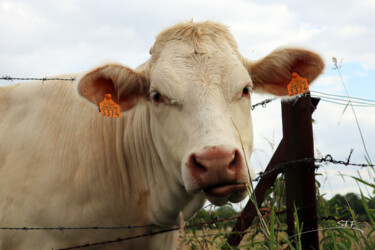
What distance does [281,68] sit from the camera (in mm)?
4109

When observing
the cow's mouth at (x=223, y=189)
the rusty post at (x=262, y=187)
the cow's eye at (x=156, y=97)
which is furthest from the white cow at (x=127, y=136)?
the rusty post at (x=262, y=187)

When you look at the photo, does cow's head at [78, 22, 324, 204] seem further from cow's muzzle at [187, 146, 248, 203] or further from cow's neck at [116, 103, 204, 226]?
cow's neck at [116, 103, 204, 226]

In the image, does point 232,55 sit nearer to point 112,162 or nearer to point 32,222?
point 112,162

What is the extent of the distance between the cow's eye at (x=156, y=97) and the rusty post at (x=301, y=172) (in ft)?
4.25

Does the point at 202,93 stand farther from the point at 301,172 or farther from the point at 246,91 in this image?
the point at 301,172

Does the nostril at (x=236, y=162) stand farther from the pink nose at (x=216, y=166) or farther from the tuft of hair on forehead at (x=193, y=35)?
the tuft of hair on forehead at (x=193, y=35)

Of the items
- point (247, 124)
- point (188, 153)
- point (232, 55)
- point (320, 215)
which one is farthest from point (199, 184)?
point (320, 215)

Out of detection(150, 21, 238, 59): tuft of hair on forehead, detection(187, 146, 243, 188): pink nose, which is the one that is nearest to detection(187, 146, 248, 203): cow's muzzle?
detection(187, 146, 243, 188): pink nose

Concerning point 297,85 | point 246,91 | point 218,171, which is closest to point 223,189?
point 218,171

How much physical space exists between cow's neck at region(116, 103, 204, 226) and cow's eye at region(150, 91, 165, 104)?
39cm

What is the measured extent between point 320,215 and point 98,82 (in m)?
2.50

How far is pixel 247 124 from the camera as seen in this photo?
3535 millimetres

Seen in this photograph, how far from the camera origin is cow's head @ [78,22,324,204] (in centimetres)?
285

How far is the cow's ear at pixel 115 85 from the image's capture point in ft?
12.3
